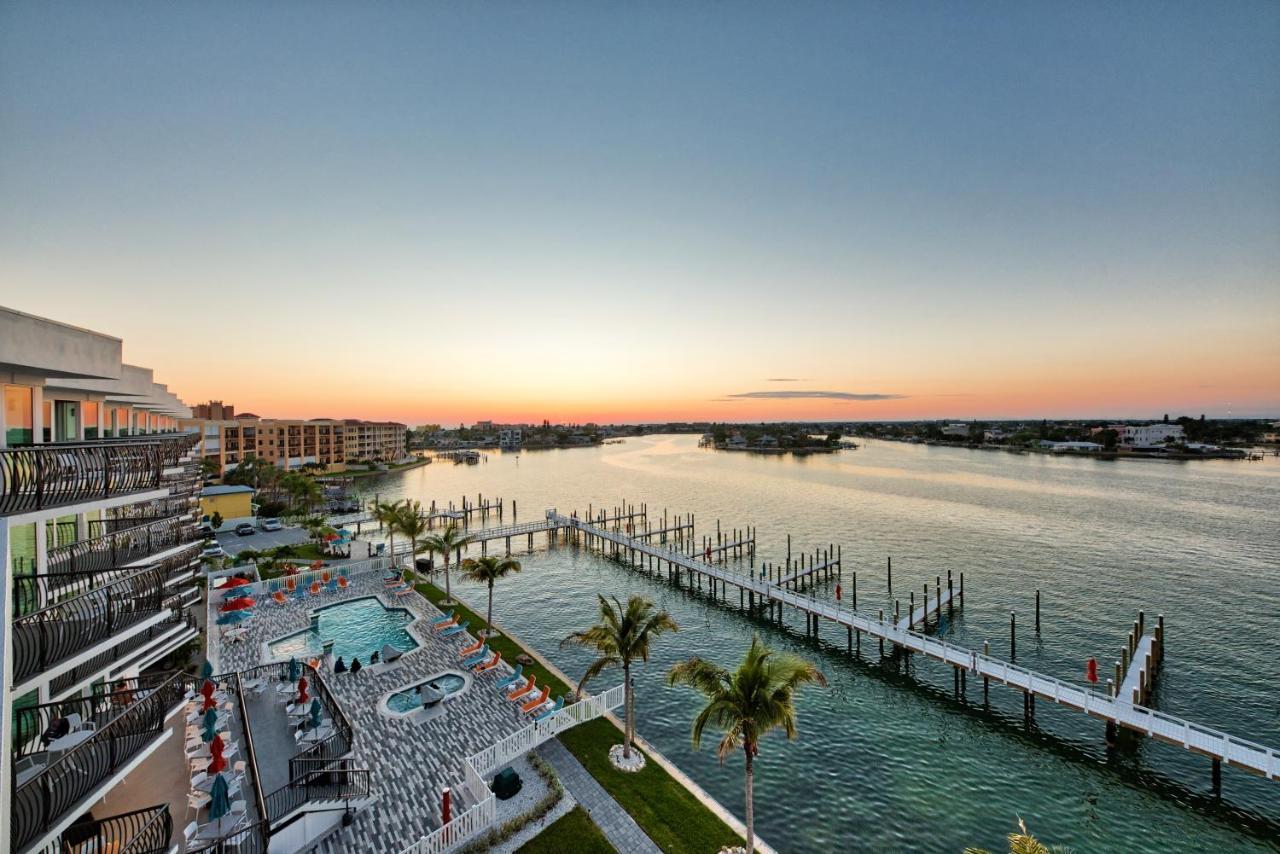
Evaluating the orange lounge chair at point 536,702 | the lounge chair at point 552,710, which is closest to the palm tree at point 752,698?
the lounge chair at point 552,710

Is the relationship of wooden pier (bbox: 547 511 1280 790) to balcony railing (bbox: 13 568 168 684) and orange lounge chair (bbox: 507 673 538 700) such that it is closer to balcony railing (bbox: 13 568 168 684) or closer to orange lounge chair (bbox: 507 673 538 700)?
orange lounge chair (bbox: 507 673 538 700)

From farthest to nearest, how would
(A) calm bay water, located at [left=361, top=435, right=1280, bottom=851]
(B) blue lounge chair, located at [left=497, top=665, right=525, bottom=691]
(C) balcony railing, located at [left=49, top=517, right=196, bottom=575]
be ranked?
(B) blue lounge chair, located at [left=497, top=665, right=525, bottom=691]
(A) calm bay water, located at [left=361, top=435, right=1280, bottom=851]
(C) balcony railing, located at [left=49, top=517, right=196, bottom=575]

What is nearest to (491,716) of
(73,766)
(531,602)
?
(73,766)

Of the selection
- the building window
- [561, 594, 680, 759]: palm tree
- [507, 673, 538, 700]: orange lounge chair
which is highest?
the building window

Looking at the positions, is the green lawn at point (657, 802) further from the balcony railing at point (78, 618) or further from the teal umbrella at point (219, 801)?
the balcony railing at point (78, 618)

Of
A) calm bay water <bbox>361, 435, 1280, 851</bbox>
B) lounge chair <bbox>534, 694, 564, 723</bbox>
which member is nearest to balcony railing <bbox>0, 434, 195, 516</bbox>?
lounge chair <bbox>534, 694, 564, 723</bbox>

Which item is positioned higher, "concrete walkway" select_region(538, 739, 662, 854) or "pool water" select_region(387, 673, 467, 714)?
"pool water" select_region(387, 673, 467, 714)

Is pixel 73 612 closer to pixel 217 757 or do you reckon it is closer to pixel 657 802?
pixel 217 757
